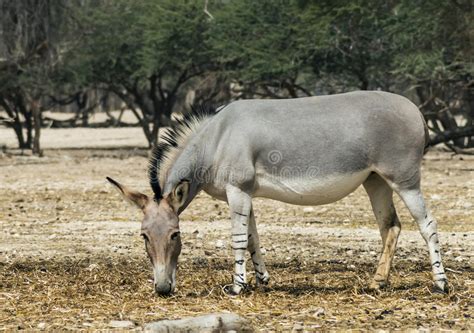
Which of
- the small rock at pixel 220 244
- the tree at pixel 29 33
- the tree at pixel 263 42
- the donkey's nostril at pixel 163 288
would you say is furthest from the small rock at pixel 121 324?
the tree at pixel 263 42

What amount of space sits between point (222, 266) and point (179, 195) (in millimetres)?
2112

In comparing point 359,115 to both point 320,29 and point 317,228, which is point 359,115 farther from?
point 320,29

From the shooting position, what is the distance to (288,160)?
876cm

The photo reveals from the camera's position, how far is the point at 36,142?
31359 millimetres

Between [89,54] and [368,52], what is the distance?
10.3 metres

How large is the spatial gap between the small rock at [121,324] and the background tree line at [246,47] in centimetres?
1669

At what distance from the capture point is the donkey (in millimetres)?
8641

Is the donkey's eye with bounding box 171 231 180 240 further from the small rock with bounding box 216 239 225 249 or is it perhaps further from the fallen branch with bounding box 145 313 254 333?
the small rock with bounding box 216 239 225 249

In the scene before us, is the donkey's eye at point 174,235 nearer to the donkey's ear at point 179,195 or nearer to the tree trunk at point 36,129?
the donkey's ear at point 179,195

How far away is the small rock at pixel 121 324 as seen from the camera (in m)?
7.45

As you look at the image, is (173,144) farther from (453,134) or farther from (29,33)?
(29,33)

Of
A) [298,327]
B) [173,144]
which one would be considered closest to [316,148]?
[173,144]

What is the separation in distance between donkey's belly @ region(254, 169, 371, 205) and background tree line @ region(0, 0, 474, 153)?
49.0 feet

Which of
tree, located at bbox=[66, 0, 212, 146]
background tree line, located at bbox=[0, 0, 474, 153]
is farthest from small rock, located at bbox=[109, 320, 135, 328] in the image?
tree, located at bbox=[66, 0, 212, 146]
